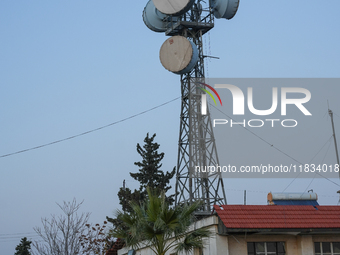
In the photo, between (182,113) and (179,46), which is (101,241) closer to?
(182,113)

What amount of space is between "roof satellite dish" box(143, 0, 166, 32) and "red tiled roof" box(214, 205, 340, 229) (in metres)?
20.1

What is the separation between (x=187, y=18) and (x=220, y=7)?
262cm

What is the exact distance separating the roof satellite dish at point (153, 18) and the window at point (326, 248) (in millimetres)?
21538

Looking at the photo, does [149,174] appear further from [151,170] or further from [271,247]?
[271,247]

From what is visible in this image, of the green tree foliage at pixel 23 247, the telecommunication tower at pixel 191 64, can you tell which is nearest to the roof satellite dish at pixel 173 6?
the telecommunication tower at pixel 191 64

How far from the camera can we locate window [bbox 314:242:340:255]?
25.2 meters

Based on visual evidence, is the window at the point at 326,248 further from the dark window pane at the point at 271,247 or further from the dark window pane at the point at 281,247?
the dark window pane at the point at 271,247

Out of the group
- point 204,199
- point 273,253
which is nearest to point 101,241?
point 204,199

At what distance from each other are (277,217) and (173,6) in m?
18.3

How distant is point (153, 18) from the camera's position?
1604 inches

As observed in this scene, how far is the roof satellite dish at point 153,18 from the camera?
4056cm

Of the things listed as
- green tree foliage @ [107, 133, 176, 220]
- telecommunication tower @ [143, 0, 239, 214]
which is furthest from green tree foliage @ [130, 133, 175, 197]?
telecommunication tower @ [143, 0, 239, 214]

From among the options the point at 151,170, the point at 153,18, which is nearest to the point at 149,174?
the point at 151,170

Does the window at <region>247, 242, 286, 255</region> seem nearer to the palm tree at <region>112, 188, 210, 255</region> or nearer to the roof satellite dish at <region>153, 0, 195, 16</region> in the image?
the palm tree at <region>112, 188, 210, 255</region>
